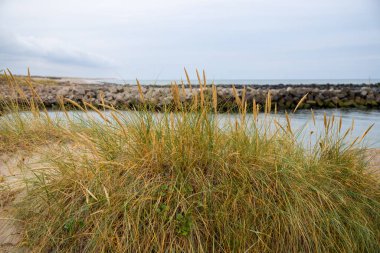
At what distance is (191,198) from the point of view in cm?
229

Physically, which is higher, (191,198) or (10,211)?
(191,198)

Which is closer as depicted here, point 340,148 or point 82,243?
point 82,243

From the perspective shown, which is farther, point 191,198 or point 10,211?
point 10,211

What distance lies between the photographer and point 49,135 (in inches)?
164

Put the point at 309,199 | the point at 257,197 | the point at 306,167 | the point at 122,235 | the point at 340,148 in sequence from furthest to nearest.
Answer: the point at 340,148 < the point at 306,167 < the point at 309,199 < the point at 257,197 < the point at 122,235

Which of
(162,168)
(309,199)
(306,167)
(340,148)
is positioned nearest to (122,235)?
(162,168)

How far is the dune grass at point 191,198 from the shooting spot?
215 cm

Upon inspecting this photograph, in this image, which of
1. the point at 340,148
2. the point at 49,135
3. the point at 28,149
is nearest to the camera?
the point at 340,148

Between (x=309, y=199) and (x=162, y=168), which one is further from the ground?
(x=162, y=168)

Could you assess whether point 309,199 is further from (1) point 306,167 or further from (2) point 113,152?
(2) point 113,152

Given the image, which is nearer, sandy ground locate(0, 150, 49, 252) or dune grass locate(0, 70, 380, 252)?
dune grass locate(0, 70, 380, 252)

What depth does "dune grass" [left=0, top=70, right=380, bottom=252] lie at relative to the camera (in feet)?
7.07

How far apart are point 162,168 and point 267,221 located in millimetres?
753

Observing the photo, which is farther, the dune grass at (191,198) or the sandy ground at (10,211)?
the sandy ground at (10,211)
